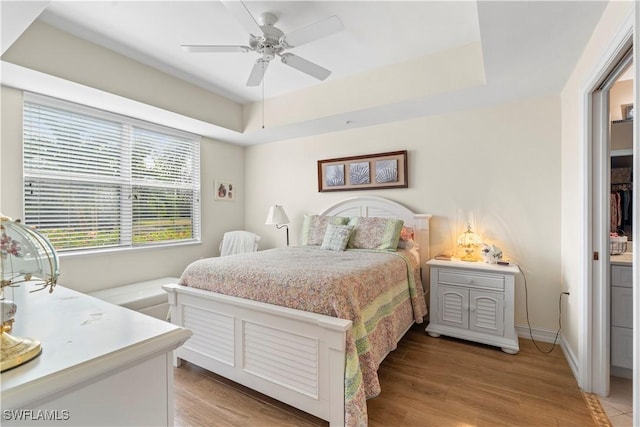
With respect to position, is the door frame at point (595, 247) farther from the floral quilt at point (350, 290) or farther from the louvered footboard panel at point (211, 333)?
the louvered footboard panel at point (211, 333)

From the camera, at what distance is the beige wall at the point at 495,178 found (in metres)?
2.74

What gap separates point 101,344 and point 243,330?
1.34 m

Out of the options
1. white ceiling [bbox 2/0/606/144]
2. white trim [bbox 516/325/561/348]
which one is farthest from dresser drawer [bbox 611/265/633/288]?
white ceiling [bbox 2/0/606/144]

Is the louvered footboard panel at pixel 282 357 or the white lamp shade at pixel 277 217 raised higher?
the white lamp shade at pixel 277 217

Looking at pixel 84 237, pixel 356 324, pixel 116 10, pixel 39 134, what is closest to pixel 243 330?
pixel 356 324

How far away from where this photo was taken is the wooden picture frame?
3426mm

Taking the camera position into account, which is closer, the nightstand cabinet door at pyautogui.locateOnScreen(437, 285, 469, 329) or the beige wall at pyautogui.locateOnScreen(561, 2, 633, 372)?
the beige wall at pyautogui.locateOnScreen(561, 2, 633, 372)

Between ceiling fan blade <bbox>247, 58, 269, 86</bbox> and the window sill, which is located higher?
ceiling fan blade <bbox>247, 58, 269, 86</bbox>

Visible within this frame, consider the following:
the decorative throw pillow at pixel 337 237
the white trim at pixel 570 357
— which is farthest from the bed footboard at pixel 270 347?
the white trim at pixel 570 357

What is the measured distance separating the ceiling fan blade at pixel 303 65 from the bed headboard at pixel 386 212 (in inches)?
64.9

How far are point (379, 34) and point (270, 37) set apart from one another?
919mm

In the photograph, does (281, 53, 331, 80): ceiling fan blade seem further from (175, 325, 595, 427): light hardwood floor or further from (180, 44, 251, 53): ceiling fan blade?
(175, 325, 595, 427): light hardwood floor

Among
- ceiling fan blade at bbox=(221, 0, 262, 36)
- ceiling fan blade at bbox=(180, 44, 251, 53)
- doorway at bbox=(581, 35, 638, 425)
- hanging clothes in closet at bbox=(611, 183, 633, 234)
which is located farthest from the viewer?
hanging clothes in closet at bbox=(611, 183, 633, 234)

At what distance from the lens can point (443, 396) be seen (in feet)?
6.35
